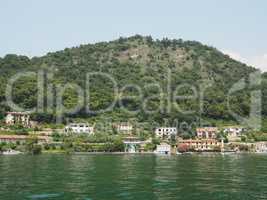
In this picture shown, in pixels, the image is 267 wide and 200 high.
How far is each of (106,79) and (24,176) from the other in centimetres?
14707

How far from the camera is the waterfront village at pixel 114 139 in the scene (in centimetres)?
11506

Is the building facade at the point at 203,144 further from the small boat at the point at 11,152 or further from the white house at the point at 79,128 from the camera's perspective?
the small boat at the point at 11,152

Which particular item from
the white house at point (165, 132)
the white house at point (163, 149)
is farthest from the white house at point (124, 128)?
the white house at point (163, 149)

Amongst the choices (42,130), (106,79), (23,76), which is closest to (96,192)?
(42,130)

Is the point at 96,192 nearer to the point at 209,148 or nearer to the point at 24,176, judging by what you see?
the point at 24,176

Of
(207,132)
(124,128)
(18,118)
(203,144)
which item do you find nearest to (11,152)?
(18,118)

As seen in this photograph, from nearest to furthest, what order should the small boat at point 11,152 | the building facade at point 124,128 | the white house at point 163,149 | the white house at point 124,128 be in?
the small boat at point 11,152, the white house at point 163,149, the building facade at point 124,128, the white house at point 124,128

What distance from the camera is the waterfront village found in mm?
115062

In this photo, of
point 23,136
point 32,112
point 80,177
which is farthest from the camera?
point 32,112

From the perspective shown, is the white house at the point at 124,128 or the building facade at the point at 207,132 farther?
the building facade at the point at 207,132

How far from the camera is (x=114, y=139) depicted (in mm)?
125688

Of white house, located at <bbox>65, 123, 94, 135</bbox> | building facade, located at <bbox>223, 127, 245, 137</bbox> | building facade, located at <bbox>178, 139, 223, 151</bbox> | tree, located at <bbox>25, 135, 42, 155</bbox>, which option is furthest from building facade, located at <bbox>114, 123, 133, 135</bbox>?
building facade, located at <bbox>223, 127, 245, 137</bbox>

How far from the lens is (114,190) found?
112 feet

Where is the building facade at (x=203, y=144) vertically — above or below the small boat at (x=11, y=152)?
above
